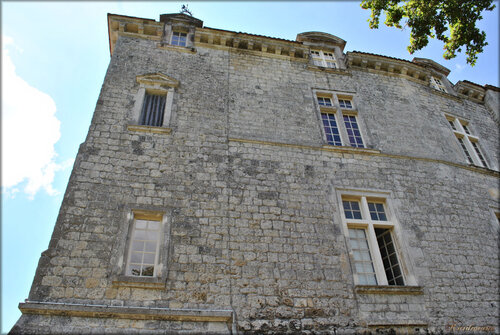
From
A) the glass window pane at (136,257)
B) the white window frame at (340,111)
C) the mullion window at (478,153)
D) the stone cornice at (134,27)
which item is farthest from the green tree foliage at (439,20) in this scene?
the glass window pane at (136,257)

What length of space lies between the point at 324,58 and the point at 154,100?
6388mm

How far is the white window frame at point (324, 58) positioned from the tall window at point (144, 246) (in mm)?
8089

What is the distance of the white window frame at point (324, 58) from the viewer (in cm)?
1208

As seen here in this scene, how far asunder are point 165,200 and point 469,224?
7851 millimetres

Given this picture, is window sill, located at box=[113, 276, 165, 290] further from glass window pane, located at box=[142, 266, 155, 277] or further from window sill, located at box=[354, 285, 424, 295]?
window sill, located at box=[354, 285, 424, 295]

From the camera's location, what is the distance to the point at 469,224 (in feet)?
29.5

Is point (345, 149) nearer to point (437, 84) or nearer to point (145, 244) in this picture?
point (145, 244)

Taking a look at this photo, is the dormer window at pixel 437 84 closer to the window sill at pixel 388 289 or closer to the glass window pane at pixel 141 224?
the window sill at pixel 388 289

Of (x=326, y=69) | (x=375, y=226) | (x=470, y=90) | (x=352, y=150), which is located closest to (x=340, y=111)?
(x=352, y=150)

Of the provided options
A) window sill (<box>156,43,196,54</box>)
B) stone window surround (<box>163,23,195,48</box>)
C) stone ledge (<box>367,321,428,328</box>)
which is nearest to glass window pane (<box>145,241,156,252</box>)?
stone ledge (<box>367,321,428,328</box>)

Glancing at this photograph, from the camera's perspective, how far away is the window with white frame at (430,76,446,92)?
1349 cm

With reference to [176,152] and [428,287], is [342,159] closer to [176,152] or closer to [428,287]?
[428,287]

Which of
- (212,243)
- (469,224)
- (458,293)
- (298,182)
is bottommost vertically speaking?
(458,293)

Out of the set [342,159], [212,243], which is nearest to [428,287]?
[342,159]
